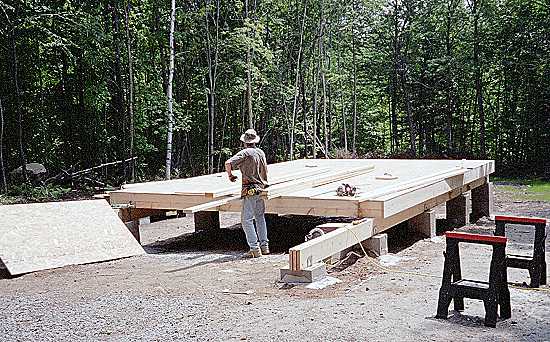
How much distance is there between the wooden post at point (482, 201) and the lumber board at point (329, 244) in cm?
525

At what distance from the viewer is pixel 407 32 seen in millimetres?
21500

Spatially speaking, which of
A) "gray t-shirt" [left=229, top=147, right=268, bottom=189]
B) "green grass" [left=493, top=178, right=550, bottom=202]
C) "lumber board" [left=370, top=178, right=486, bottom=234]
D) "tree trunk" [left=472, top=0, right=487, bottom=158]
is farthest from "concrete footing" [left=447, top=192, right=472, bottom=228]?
"tree trunk" [left=472, top=0, right=487, bottom=158]

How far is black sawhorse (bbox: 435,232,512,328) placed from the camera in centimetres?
443

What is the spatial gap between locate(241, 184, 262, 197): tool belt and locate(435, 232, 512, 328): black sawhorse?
2.88 meters

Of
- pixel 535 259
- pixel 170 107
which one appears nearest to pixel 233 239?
pixel 535 259

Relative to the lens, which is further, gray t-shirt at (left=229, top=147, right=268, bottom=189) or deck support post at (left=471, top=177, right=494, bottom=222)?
deck support post at (left=471, top=177, right=494, bottom=222)

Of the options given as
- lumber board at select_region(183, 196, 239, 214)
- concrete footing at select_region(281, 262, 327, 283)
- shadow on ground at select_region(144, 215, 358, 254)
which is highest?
lumber board at select_region(183, 196, 239, 214)

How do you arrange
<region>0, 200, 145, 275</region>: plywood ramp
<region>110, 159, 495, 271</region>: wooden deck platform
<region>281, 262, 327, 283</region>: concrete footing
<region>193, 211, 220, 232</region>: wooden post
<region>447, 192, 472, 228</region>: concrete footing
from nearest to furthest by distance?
1. <region>281, 262, 327, 283</region>: concrete footing
2. <region>110, 159, 495, 271</region>: wooden deck platform
3. <region>0, 200, 145, 275</region>: plywood ramp
4. <region>193, 211, 220, 232</region>: wooden post
5. <region>447, 192, 472, 228</region>: concrete footing

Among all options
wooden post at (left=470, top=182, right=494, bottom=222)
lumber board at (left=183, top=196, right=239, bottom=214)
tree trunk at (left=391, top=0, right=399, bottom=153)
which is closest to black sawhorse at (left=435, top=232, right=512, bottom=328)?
lumber board at (left=183, top=196, right=239, bottom=214)

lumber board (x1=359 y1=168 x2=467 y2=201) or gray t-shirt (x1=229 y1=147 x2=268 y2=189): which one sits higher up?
gray t-shirt (x1=229 y1=147 x2=268 y2=189)

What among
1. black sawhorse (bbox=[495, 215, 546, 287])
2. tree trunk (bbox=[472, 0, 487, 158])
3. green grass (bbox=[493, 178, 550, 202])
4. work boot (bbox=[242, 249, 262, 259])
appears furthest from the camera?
tree trunk (bbox=[472, 0, 487, 158])

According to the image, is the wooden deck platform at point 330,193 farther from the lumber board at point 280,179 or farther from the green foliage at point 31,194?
the green foliage at point 31,194

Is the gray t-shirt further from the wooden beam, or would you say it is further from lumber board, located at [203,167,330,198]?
the wooden beam

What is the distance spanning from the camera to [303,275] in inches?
224
